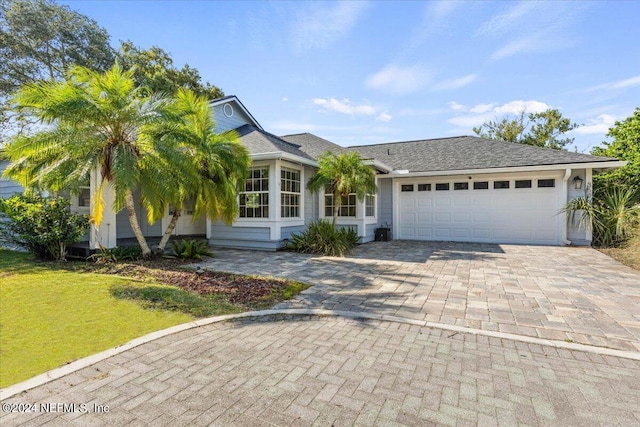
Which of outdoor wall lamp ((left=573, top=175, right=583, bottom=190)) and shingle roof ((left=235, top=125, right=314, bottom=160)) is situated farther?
outdoor wall lamp ((left=573, top=175, right=583, bottom=190))

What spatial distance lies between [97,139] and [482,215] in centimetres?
1206

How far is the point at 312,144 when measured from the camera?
46.4 feet

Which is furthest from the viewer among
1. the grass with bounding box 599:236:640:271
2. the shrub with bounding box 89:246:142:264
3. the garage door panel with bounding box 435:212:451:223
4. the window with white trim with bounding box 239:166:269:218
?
the garage door panel with bounding box 435:212:451:223

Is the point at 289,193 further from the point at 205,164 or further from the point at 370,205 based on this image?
the point at 370,205

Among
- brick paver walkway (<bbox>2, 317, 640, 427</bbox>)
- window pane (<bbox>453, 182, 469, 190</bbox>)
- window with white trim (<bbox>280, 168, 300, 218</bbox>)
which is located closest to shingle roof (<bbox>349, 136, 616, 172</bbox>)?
window pane (<bbox>453, 182, 469, 190</bbox>)

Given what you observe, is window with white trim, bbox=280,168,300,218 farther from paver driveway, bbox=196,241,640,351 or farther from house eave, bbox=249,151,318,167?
paver driveway, bbox=196,241,640,351

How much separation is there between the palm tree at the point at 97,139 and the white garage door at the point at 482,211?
9306 millimetres

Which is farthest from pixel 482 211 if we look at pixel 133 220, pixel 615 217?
pixel 133 220

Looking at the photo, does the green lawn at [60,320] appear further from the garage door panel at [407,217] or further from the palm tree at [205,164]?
the garage door panel at [407,217]

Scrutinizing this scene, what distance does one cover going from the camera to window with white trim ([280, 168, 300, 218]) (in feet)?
32.1

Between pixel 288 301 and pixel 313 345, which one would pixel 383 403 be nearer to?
pixel 313 345

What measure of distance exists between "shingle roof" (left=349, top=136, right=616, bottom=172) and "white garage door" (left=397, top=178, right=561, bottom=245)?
0.74m

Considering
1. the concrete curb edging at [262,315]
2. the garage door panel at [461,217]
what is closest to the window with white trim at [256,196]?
the concrete curb edging at [262,315]

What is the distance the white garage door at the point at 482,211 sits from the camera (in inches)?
434
